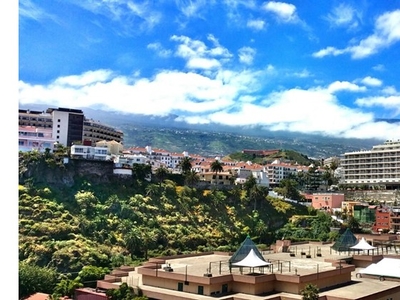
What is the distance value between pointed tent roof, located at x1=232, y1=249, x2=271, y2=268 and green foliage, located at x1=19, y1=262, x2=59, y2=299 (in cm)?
534

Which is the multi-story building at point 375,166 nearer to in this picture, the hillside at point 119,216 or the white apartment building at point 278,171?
the white apartment building at point 278,171

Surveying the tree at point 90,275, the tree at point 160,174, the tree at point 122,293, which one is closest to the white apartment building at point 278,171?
the tree at point 160,174

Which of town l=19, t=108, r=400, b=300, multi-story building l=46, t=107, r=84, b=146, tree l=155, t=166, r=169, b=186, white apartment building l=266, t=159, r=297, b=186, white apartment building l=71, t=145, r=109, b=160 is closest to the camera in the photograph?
town l=19, t=108, r=400, b=300

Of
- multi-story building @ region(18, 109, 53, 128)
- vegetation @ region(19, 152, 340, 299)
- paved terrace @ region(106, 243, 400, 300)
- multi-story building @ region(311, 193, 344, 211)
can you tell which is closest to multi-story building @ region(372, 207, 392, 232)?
vegetation @ region(19, 152, 340, 299)

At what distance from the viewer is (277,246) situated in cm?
1803

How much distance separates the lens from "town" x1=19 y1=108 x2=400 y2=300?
11.2 metres

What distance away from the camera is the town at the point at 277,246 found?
11234 millimetres

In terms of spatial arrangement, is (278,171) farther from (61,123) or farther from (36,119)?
(36,119)

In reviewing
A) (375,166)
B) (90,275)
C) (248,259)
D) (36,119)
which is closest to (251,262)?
(248,259)

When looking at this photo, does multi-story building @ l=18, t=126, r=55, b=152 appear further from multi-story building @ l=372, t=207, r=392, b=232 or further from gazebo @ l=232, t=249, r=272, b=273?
multi-story building @ l=372, t=207, r=392, b=232

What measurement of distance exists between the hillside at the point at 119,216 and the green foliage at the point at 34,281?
2.83m

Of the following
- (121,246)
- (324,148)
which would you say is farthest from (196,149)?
(121,246)

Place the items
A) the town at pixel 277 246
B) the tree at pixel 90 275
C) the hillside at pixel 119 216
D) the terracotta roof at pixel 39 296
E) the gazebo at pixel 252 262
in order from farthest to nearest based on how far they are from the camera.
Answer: the hillside at pixel 119 216, the tree at pixel 90 275, the terracotta roof at pixel 39 296, the gazebo at pixel 252 262, the town at pixel 277 246
